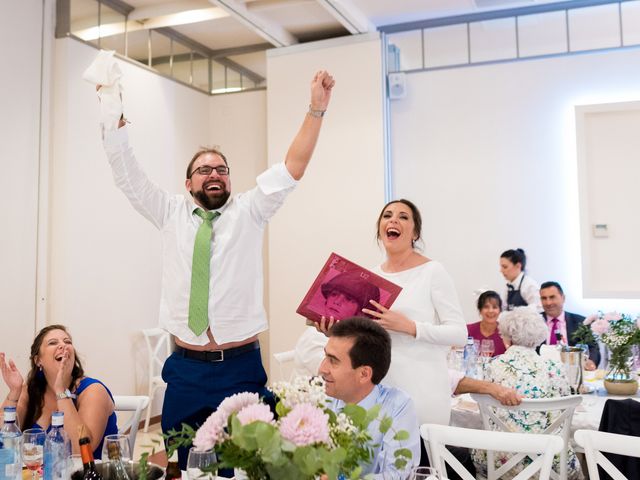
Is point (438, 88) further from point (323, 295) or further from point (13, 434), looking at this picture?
point (13, 434)

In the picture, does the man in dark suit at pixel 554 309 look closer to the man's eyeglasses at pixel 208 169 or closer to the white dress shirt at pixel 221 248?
the white dress shirt at pixel 221 248

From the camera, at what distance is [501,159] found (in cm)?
604

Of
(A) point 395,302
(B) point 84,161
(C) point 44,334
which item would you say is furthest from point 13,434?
(B) point 84,161

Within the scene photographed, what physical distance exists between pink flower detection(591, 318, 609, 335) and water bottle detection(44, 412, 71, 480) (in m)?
2.80

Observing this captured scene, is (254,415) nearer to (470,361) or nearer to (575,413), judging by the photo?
(575,413)

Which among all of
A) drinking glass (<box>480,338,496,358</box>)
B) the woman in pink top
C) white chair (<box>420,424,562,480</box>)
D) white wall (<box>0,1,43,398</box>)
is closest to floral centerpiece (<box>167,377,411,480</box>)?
white chair (<box>420,424,562,480</box>)

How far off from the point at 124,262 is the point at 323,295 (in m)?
3.55

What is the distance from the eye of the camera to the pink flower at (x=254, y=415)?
1.08 metres

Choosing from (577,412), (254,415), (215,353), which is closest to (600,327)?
(577,412)

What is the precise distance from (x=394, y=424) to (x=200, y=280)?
97 centimetres

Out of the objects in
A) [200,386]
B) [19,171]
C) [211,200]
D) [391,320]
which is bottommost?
[200,386]

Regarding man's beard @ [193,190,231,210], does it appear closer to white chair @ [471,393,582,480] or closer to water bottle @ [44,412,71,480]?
water bottle @ [44,412,71,480]

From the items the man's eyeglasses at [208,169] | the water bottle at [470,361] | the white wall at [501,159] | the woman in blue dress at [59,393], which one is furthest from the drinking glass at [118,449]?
the white wall at [501,159]

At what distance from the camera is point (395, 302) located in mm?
2662
